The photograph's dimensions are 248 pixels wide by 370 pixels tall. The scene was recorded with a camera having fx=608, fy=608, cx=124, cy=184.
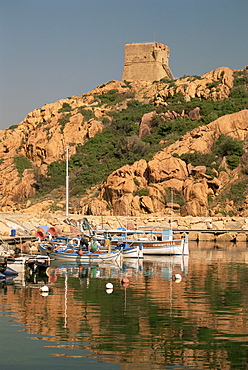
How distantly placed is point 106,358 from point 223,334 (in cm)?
416

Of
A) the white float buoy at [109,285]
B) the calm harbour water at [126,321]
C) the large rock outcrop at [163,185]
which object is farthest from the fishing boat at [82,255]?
the large rock outcrop at [163,185]

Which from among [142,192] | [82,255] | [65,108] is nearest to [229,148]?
[142,192]

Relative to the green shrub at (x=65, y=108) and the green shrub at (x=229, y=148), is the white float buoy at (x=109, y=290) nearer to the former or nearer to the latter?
the green shrub at (x=229, y=148)

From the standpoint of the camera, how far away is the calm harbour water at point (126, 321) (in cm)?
1509

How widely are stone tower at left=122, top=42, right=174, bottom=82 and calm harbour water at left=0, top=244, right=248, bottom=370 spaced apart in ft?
267

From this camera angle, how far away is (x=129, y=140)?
78562 mm

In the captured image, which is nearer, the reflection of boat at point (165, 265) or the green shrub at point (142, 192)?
the reflection of boat at point (165, 265)

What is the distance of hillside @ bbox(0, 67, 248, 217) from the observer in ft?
203

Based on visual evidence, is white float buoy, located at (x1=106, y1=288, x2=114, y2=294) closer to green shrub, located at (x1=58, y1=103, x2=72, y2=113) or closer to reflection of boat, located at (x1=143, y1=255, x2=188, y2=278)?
reflection of boat, located at (x1=143, y1=255, x2=188, y2=278)

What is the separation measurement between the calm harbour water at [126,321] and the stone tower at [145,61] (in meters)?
81.5

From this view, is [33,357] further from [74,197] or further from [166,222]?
[74,197]

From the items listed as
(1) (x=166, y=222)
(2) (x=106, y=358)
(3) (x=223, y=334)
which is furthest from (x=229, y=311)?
(1) (x=166, y=222)

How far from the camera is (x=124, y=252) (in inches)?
1539

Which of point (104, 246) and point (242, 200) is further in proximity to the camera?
point (242, 200)
